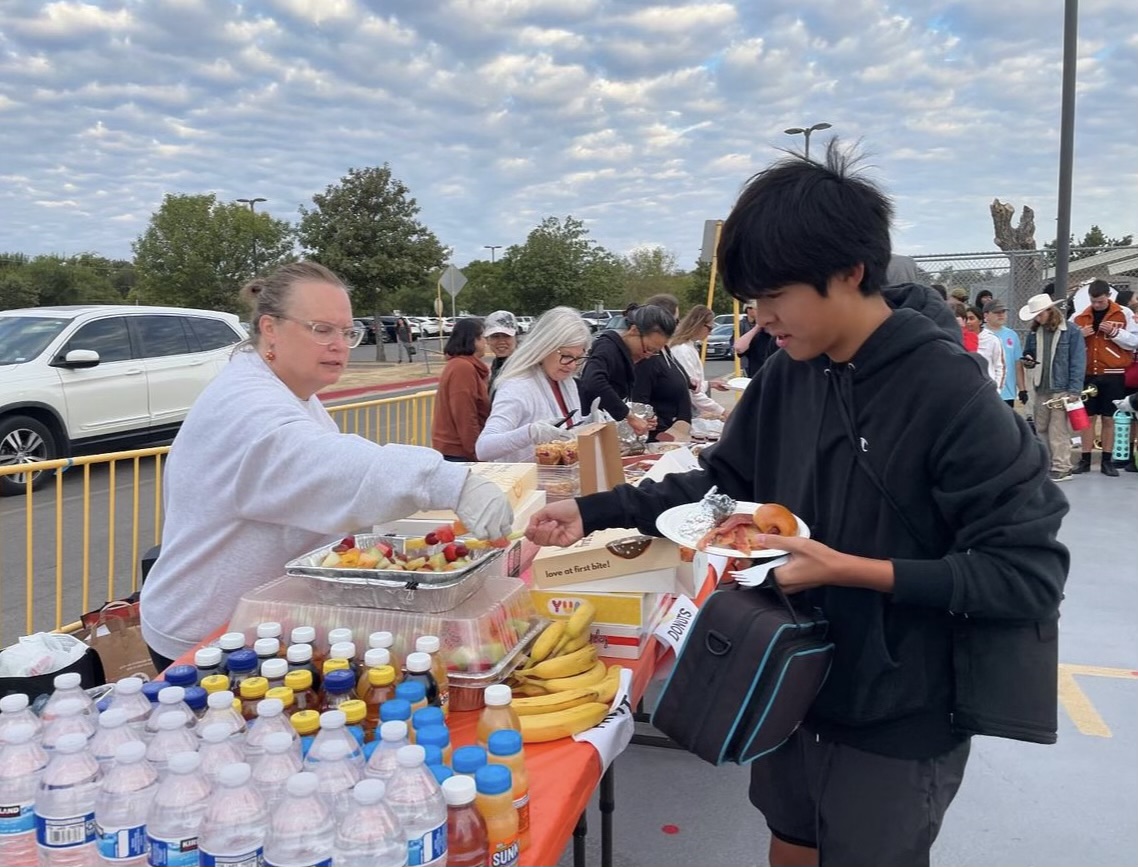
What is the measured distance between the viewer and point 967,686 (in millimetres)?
1606

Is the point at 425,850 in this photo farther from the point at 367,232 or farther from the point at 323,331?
the point at 367,232

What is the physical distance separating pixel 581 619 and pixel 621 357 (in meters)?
4.28

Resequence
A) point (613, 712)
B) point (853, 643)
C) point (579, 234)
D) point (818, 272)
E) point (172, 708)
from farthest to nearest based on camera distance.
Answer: point (579, 234) → point (613, 712) → point (853, 643) → point (818, 272) → point (172, 708)

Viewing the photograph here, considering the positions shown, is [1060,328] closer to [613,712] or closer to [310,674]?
[613,712]

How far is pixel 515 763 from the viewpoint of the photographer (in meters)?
1.41

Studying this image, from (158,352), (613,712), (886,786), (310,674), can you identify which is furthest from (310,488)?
(158,352)

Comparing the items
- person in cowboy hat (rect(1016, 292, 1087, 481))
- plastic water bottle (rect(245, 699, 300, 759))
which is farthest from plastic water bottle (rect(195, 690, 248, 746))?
person in cowboy hat (rect(1016, 292, 1087, 481))

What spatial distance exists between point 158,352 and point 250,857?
10.2m

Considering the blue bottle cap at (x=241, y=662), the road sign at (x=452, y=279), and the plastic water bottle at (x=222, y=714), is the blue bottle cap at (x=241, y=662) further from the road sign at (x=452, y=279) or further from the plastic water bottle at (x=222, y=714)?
the road sign at (x=452, y=279)

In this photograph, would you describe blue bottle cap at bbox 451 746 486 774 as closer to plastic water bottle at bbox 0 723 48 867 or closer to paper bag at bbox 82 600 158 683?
plastic water bottle at bbox 0 723 48 867

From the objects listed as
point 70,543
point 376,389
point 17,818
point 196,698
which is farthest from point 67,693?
point 376,389

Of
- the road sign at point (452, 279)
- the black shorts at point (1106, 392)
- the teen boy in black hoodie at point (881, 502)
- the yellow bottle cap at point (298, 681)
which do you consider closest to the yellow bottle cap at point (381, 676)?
the yellow bottle cap at point (298, 681)

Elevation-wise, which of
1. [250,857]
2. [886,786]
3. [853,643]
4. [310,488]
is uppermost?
[310,488]

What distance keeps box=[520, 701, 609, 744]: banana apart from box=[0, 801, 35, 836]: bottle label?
897 millimetres
